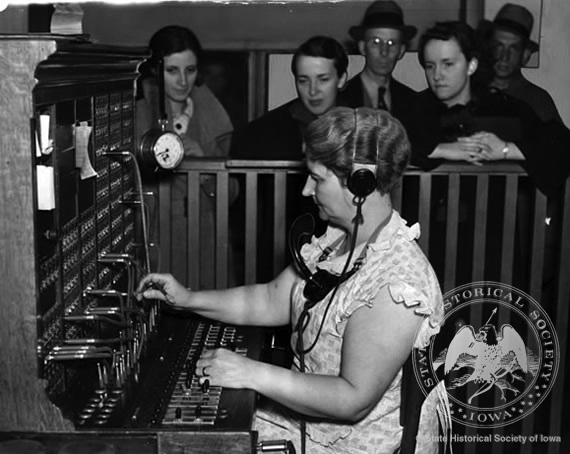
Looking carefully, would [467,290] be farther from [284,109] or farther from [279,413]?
[279,413]

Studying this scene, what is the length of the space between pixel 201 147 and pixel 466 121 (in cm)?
107

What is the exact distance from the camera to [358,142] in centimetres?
240

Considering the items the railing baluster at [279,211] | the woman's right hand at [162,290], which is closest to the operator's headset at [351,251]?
the woman's right hand at [162,290]

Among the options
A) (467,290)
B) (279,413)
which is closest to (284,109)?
(467,290)

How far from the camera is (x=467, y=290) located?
3.75 m

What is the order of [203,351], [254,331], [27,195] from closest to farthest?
[27,195] < [203,351] < [254,331]

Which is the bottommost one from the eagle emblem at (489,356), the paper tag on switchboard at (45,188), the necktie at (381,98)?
the eagle emblem at (489,356)

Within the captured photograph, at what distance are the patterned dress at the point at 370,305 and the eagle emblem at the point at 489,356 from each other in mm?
1068

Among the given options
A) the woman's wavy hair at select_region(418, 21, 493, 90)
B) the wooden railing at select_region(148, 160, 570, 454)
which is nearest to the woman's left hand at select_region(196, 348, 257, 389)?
the wooden railing at select_region(148, 160, 570, 454)

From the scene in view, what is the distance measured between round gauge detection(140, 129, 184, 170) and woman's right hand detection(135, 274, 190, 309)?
52cm

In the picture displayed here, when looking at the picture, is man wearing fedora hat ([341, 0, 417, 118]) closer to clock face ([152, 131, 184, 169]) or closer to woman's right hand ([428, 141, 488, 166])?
woman's right hand ([428, 141, 488, 166])

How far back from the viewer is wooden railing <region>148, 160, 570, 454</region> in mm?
3699

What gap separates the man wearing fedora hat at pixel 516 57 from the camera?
12.5 feet

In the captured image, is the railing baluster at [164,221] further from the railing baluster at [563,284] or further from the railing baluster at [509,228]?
the railing baluster at [563,284]
